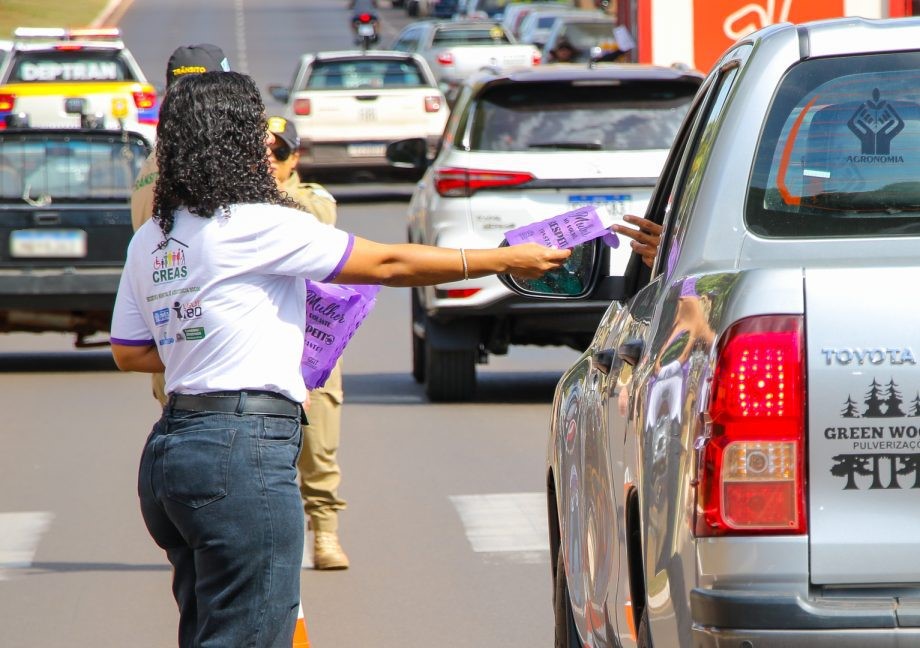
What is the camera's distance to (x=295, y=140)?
7.11 metres

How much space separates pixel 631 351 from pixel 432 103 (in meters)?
20.8

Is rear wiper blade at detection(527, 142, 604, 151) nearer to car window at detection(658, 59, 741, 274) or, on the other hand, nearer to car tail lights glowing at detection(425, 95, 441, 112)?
car window at detection(658, 59, 741, 274)

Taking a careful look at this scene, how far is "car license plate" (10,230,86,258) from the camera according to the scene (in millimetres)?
13398

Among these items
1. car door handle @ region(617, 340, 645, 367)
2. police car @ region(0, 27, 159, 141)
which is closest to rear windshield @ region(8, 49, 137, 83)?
police car @ region(0, 27, 159, 141)

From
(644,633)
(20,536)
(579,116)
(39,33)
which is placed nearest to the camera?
(644,633)

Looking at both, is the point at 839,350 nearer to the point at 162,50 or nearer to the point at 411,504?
the point at 411,504

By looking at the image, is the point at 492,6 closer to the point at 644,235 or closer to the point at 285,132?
the point at 285,132

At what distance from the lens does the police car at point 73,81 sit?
24.7 metres

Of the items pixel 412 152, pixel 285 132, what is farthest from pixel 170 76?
pixel 412 152

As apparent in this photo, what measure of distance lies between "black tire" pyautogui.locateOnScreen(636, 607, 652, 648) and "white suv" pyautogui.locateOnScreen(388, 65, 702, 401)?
24.1 feet

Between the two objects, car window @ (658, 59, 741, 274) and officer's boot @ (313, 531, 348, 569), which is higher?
car window @ (658, 59, 741, 274)

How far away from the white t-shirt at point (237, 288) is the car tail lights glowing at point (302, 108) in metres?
19.8

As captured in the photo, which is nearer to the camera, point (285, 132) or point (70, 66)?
point (285, 132)

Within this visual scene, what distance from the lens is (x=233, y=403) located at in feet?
13.5
